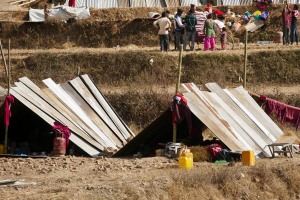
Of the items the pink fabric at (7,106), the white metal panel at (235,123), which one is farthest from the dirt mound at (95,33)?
the pink fabric at (7,106)

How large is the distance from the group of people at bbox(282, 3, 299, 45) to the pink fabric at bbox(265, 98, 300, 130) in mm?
7878

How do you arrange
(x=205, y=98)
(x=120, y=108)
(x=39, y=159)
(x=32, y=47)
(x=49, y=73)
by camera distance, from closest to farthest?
(x=39, y=159), (x=205, y=98), (x=120, y=108), (x=49, y=73), (x=32, y=47)

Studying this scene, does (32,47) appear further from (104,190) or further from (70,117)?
(104,190)

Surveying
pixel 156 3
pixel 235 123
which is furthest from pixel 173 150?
pixel 156 3

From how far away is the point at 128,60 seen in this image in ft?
95.4

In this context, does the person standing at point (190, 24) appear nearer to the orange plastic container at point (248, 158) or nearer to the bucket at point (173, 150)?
the bucket at point (173, 150)

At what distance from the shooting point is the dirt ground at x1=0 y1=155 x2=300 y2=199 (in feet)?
49.8

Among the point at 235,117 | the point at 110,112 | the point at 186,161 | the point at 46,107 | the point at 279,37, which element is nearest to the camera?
the point at 186,161

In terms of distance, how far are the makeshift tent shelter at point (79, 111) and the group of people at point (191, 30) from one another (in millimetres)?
5814

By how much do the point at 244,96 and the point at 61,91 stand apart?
12.5ft

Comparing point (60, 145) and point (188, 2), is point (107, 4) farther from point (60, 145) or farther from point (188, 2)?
point (60, 145)

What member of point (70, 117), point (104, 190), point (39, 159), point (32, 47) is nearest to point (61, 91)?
point (70, 117)

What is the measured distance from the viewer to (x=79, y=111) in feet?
70.3

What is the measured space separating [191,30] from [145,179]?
12.3 m
